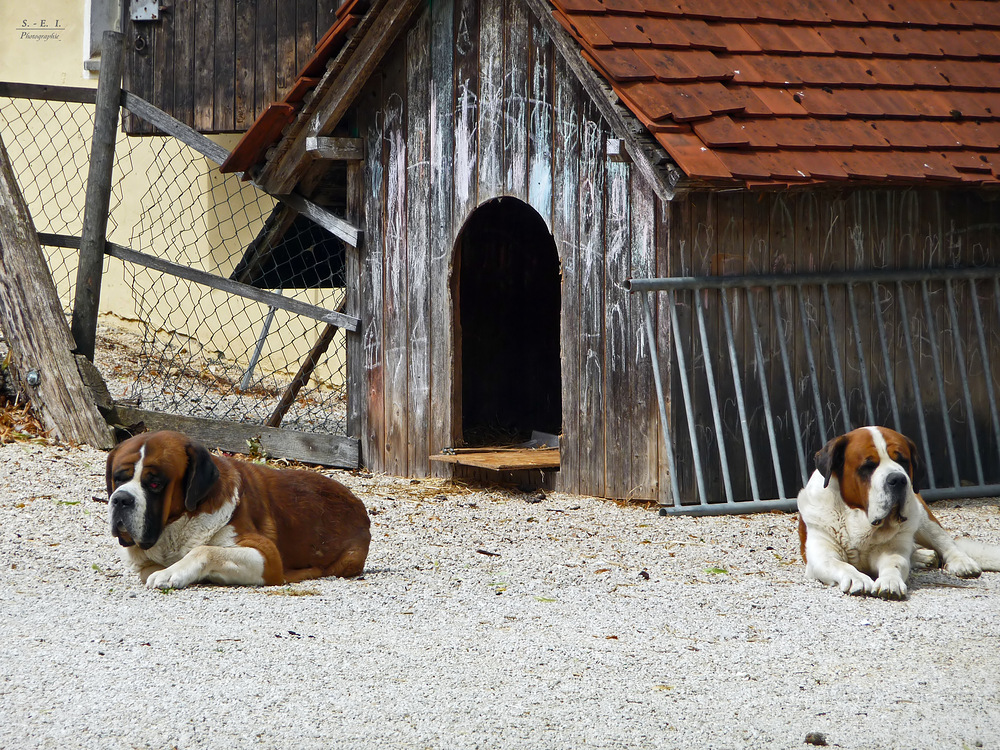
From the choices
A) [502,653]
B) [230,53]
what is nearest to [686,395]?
[502,653]

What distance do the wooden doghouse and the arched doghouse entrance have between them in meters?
1.13

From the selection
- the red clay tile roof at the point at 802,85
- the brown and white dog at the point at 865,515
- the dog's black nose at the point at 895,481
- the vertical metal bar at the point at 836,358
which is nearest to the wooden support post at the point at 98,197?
the red clay tile roof at the point at 802,85

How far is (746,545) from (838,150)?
8.34ft

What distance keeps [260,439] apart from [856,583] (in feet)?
18.1

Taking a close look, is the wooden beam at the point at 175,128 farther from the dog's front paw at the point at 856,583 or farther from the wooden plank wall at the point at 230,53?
the dog's front paw at the point at 856,583

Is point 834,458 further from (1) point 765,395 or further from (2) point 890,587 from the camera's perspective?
(1) point 765,395

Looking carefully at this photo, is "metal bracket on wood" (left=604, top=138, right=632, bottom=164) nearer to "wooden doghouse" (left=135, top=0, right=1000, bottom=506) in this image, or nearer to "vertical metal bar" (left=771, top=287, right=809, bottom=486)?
"wooden doghouse" (left=135, top=0, right=1000, bottom=506)

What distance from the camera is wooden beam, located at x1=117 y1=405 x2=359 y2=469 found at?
31.9 feet

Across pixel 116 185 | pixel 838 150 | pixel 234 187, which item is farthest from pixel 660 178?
pixel 116 185

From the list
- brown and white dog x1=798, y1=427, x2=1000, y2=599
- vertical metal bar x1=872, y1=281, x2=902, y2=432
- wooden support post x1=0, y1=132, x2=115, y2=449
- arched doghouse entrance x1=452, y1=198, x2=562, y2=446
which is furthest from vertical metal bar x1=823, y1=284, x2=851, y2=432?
wooden support post x1=0, y1=132, x2=115, y2=449

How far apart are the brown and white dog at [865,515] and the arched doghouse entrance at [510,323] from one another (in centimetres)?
518

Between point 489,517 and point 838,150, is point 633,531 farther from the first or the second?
point 838,150

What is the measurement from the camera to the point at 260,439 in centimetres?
980

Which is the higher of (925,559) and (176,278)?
(176,278)
